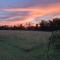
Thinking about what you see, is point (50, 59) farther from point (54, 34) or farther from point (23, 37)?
point (23, 37)

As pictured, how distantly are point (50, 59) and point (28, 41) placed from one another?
6.55 metres

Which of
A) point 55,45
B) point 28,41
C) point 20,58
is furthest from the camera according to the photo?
point 28,41

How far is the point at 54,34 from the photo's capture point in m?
11.5

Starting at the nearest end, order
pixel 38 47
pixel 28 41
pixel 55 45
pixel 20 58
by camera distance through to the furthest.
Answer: pixel 20 58 < pixel 55 45 < pixel 38 47 < pixel 28 41

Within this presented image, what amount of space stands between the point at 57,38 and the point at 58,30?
0.99 m

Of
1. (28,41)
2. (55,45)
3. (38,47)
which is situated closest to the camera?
(55,45)

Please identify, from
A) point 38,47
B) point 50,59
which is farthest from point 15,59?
point 38,47

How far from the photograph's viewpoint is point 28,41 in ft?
56.2

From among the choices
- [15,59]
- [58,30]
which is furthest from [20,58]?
[58,30]

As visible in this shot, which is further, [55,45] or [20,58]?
[55,45]

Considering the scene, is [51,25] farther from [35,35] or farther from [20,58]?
[35,35]

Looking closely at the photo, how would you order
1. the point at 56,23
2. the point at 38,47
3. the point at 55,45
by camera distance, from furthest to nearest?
the point at 38,47 < the point at 55,45 < the point at 56,23

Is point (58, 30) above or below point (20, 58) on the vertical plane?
above

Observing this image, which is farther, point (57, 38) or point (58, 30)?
point (57, 38)
